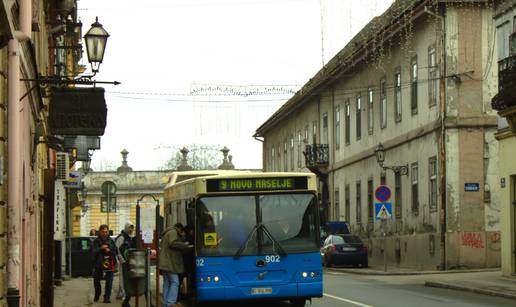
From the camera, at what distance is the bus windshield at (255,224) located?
18922 millimetres

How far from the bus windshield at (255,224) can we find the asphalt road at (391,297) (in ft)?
6.62

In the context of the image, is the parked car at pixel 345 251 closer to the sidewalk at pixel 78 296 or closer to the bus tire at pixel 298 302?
the sidewalk at pixel 78 296

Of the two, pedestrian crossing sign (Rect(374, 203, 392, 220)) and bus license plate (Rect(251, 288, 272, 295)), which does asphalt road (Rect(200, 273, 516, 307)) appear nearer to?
bus license plate (Rect(251, 288, 272, 295))

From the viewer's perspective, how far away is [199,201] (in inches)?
750

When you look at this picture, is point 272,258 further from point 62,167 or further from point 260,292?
point 62,167

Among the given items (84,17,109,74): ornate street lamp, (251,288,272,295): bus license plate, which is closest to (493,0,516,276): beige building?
(251,288,272,295): bus license plate

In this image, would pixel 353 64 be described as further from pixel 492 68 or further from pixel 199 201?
pixel 199 201

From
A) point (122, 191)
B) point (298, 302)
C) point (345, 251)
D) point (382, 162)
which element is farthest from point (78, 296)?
point (122, 191)

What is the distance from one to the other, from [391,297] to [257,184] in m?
4.71

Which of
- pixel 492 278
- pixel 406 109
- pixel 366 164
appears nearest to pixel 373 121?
pixel 366 164

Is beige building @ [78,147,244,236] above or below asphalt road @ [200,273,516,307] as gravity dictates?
above

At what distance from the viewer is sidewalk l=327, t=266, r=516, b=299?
23925 millimetres

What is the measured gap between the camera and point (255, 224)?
1897 cm

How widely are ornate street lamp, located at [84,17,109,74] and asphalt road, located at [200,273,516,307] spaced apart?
21.7ft
